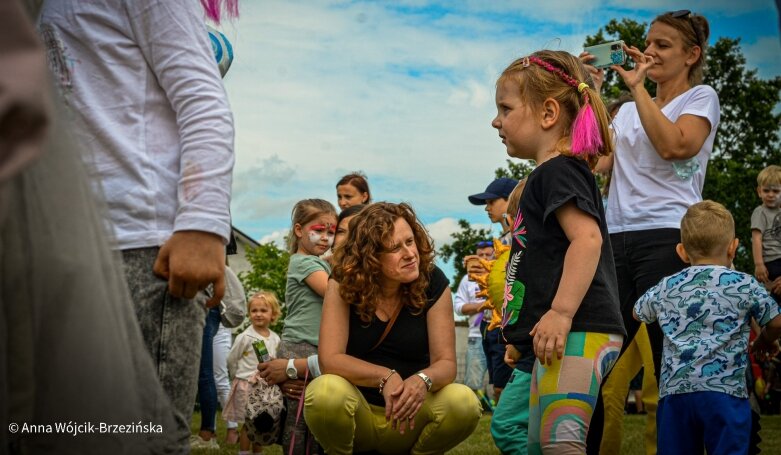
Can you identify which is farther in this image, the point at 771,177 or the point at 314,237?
the point at 771,177

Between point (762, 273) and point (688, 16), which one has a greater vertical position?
point (688, 16)

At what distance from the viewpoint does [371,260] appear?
14.6 ft

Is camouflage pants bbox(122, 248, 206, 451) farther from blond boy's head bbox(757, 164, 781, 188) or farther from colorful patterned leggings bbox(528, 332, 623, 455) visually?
blond boy's head bbox(757, 164, 781, 188)

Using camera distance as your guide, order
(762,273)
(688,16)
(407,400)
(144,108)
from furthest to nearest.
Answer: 1. (762,273)
2. (688,16)
3. (407,400)
4. (144,108)

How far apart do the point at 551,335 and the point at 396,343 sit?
1472 mm

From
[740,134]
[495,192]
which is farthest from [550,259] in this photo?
[740,134]

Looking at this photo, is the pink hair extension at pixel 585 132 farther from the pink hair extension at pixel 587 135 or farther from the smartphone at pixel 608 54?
the smartphone at pixel 608 54

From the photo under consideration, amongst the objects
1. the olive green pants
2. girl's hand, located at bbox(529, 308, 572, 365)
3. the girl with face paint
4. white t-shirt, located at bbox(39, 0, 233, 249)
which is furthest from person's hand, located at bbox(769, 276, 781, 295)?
white t-shirt, located at bbox(39, 0, 233, 249)

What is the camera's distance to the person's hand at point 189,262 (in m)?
2.13

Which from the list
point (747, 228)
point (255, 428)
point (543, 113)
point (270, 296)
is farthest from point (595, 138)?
point (747, 228)

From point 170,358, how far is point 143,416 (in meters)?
0.42

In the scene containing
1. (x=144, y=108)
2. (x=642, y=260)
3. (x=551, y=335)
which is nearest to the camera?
(x=144, y=108)

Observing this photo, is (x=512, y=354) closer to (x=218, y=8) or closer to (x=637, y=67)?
(x=637, y=67)

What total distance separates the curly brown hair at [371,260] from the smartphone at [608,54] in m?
1.27
